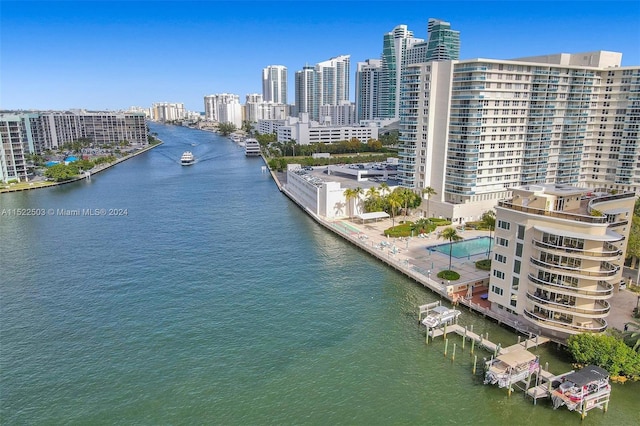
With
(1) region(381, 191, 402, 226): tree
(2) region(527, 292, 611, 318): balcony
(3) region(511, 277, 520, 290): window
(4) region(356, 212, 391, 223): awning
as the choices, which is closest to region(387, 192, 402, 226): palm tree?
(1) region(381, 191, 402, 226): tree

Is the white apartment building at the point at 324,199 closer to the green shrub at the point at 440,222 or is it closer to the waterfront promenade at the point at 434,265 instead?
the waterfront promenade at the point at 434,265

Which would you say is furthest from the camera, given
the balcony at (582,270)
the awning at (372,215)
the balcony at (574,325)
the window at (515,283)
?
the awning at (372,215)

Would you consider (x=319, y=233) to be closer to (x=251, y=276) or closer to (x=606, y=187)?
(x=251, y=276)

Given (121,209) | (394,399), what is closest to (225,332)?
(394,399)

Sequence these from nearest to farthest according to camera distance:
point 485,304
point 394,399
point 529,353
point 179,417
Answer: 1. point 179,417
2. point 394,399
3. point 529,353
4. point 485,304

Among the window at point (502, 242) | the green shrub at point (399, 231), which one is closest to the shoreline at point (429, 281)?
the green shrub at point (399, 231)

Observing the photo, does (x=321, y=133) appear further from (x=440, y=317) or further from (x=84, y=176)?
(x=440, y=317)

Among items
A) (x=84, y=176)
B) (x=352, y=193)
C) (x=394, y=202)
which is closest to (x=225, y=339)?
(x=394, y=202)

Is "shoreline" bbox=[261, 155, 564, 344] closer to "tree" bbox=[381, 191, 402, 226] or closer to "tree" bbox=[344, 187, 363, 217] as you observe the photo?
"tree" bbox=[381, 191, 402, 226]
